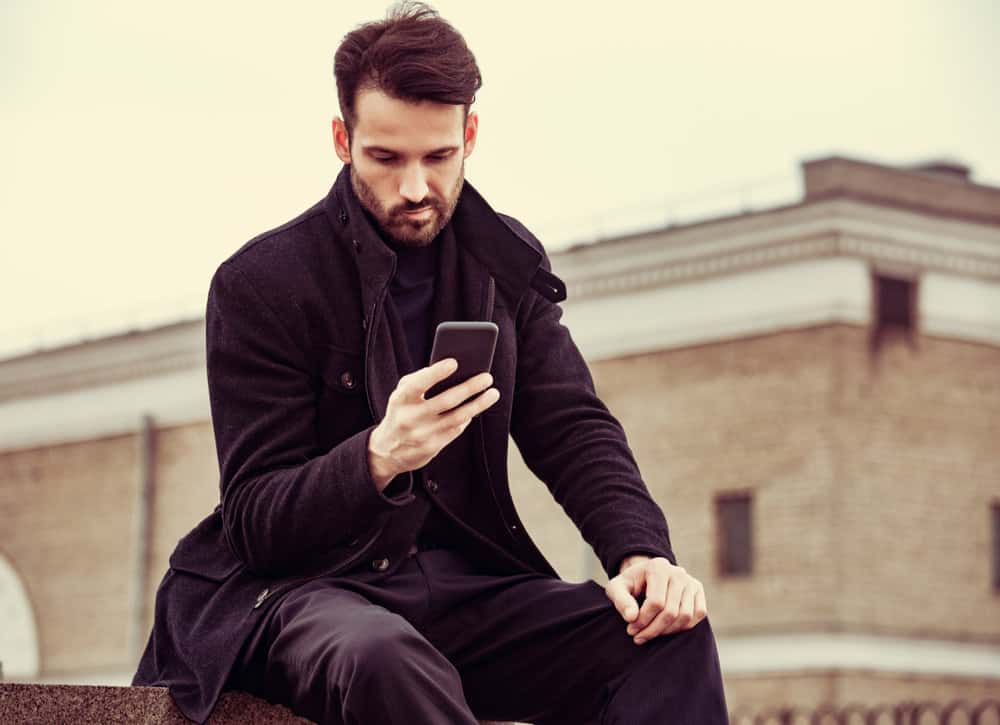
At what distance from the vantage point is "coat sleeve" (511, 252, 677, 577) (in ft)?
12.5

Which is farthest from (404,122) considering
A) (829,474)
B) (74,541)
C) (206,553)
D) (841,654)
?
(74,541)

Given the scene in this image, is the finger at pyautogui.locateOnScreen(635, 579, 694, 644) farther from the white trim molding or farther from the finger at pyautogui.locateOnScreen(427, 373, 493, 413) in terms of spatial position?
the white trim molding

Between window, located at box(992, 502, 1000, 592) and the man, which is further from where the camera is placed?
window, located at box(992, 502, 1000, 592)

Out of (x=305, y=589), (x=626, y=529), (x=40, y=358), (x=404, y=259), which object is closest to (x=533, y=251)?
(x=404, y=259)

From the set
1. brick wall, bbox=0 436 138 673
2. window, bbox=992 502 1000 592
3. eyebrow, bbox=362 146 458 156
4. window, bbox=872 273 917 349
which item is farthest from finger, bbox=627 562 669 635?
brick wall, bbox=0 436 138 673

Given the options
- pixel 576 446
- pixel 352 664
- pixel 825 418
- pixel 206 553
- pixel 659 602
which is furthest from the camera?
pixel 825 418

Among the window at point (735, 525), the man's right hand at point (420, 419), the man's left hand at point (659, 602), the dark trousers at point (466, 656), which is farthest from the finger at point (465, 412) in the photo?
the window at point (735, 525)

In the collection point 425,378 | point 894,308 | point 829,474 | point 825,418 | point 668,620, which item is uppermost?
point 425,378

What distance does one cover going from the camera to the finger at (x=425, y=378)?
11.0ft

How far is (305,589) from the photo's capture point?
141 inches

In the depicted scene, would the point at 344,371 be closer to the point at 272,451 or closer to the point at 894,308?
the point at 272,451

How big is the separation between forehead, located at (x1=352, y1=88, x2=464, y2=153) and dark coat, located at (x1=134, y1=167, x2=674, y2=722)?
0.61 ft

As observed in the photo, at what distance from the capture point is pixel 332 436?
3771 millimetres

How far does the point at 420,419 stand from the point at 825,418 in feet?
67.7
